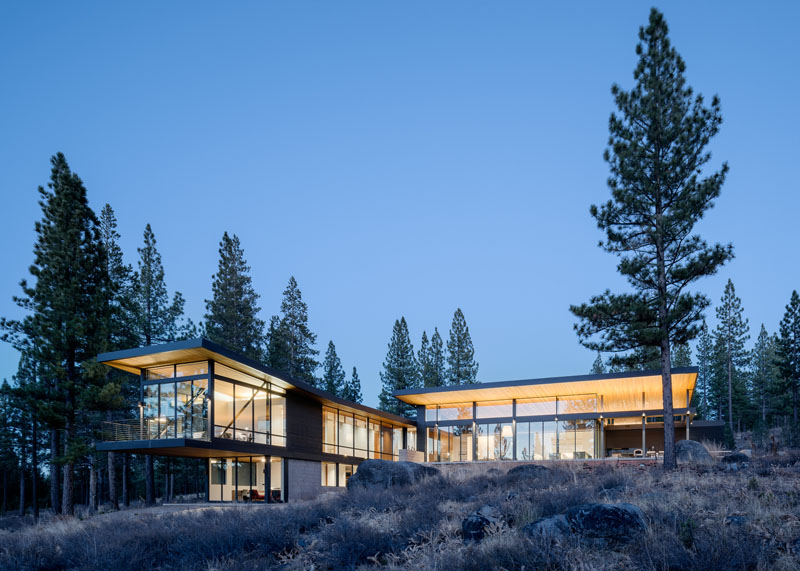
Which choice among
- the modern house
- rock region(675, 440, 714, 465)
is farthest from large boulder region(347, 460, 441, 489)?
rock region(675, 440, 714, 465)

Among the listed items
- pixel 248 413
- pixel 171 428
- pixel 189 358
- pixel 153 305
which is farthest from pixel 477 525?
pixel 153 305

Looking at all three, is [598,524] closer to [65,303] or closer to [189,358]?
[189,358]

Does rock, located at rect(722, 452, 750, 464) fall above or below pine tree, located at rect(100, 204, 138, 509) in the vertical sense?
below

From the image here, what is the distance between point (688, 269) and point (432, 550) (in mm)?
16625

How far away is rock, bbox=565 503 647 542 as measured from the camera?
6.59 meters

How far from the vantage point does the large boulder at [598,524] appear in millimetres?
6578

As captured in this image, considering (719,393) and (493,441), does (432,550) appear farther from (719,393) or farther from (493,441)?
(719,393)

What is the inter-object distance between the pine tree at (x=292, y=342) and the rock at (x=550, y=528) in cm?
3752

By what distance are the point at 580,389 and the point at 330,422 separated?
12951mm

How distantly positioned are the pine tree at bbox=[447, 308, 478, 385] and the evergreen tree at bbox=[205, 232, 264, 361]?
61.1ft

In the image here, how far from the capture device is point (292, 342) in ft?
148

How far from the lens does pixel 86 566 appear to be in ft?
28.0

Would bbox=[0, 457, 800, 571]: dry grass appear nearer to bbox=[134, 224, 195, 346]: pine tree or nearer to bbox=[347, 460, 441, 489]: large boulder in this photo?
bbox=[347, 460, 441, 489]: large boulder

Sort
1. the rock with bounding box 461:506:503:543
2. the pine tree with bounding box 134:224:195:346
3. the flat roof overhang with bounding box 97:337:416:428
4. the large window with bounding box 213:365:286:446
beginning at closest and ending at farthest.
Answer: the rock with bounding box 461:506:503:543, the flat roof overhang with bounding box 97:337:416:428, the large window with bounding box 213:365:286:446, the pine tree with bounding box 134:224:195:346
